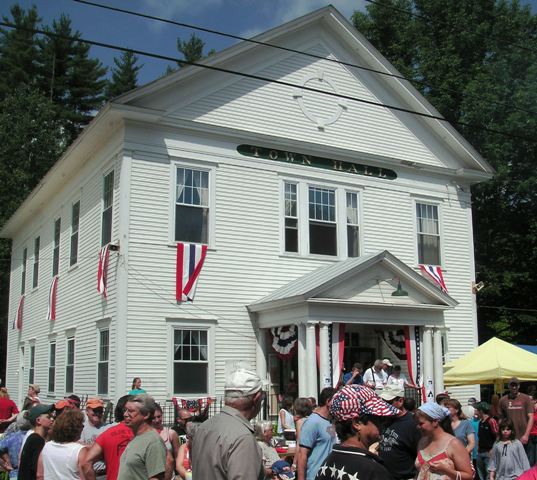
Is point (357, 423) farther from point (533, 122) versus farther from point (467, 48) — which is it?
point (467, 48)

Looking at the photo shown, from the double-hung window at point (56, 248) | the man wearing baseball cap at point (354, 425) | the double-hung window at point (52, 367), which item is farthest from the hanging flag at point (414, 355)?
the man wearing baseball cap at point (354, 425)

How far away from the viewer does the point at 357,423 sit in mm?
4035

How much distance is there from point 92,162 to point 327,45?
7.31m

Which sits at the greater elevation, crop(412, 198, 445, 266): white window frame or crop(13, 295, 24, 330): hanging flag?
crop(412, 198, 445, 266): white window frame

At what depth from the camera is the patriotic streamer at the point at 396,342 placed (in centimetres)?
1798

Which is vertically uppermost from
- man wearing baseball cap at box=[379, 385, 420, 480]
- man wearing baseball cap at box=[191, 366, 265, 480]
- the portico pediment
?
the portico pediment

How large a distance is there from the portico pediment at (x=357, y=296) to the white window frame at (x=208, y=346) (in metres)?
1.24

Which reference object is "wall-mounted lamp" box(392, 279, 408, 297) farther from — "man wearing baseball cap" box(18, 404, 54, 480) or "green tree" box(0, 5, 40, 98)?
"green tree" box(0, 5, 40, 98)

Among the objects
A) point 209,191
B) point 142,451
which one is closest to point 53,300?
point 209,191

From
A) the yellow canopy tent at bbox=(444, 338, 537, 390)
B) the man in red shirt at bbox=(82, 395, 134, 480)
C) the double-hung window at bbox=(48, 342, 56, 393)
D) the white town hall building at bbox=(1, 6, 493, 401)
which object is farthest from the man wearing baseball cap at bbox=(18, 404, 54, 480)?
the double-hung window at bbox=(48, 342, 56, 393)

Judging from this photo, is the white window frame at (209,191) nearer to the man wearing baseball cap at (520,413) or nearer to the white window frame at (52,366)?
the white window frame at (52,366)

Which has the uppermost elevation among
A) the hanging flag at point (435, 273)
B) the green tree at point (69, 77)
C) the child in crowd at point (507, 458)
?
the green tree at point (69, 77)

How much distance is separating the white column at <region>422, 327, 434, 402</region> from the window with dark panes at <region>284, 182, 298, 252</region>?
396cm

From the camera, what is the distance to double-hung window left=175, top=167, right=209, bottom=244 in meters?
16.6
